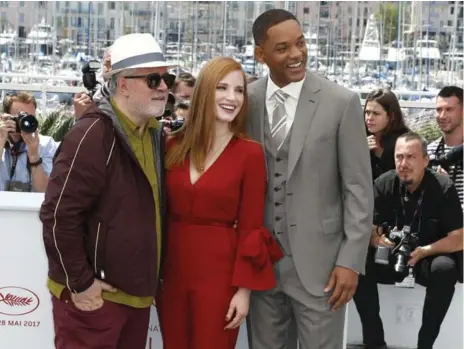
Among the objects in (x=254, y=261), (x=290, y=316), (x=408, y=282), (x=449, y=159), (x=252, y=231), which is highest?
(x=449, y=159)

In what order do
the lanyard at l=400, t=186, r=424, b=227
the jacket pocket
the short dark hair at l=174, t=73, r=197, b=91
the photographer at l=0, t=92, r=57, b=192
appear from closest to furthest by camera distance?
the jacket pocket
the lanyard at l=400, t=186, r=424, b=227
the photographer at l=0, t=92, r=57, b=192
the short dark hair at l=174, t=73, r=197, b=91

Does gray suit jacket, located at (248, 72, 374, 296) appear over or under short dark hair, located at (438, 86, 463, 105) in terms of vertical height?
under

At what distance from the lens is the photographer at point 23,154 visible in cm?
553

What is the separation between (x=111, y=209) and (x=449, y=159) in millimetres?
3079

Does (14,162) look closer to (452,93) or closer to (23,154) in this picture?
(23,154)

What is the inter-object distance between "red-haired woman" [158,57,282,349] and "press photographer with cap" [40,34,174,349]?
0.09 metres

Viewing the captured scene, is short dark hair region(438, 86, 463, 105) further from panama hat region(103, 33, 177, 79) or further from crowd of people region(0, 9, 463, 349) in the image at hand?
panama hat region(103, 33, 177, 79)

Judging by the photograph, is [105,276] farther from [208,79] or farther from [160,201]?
[208,79]

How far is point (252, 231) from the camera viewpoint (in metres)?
3.41

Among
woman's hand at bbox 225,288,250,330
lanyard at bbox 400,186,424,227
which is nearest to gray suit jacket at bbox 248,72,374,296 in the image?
woman's hand at bbox 225,288,250,330

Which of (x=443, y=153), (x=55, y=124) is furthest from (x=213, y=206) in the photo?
(x=55, y=124)

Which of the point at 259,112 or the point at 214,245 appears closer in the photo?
the point at 214,245

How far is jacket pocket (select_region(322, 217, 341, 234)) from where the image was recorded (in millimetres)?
3504

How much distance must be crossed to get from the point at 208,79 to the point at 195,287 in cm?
77
